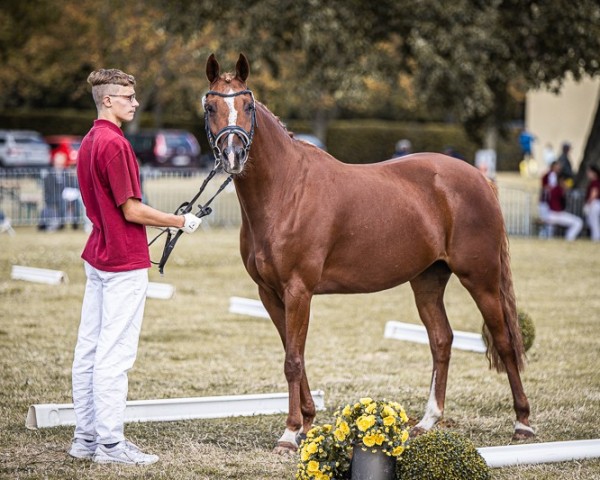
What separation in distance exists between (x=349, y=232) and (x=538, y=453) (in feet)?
6.61

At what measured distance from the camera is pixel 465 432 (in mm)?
7191

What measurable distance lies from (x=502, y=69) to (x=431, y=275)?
1729cm

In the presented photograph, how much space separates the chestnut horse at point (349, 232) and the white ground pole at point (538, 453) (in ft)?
2.63

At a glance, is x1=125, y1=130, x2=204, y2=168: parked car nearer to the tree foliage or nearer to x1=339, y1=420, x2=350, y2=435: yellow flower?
the tree foliage

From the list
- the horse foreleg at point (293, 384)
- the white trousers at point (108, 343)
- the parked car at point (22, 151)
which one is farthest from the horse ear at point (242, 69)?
the parked car at point (22, 151)

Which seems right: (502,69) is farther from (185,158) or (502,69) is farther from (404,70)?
(185,158)

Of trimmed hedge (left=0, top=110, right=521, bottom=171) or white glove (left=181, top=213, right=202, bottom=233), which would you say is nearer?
white glove (left=181, top=213, right=202, bottom=233)

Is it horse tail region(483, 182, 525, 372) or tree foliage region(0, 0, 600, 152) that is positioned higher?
tree foliage region(0, 0, 600, 152)

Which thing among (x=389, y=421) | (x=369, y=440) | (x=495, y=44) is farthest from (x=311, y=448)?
(x=495, y=44)

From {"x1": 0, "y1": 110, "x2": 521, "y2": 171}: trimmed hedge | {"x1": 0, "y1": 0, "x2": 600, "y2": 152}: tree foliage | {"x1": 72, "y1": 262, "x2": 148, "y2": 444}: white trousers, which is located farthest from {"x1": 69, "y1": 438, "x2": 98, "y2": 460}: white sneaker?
{"x1": 0, "y1": 110, "x2": 521, "y2": 171}: trimmed hedge

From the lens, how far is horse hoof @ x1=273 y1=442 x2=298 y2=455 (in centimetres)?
640

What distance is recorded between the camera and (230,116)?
6.16 m

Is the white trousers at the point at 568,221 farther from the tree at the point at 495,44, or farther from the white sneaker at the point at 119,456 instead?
the white sneaker at the point at 119,456

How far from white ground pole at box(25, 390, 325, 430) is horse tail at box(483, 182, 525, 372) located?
56.5 inches
